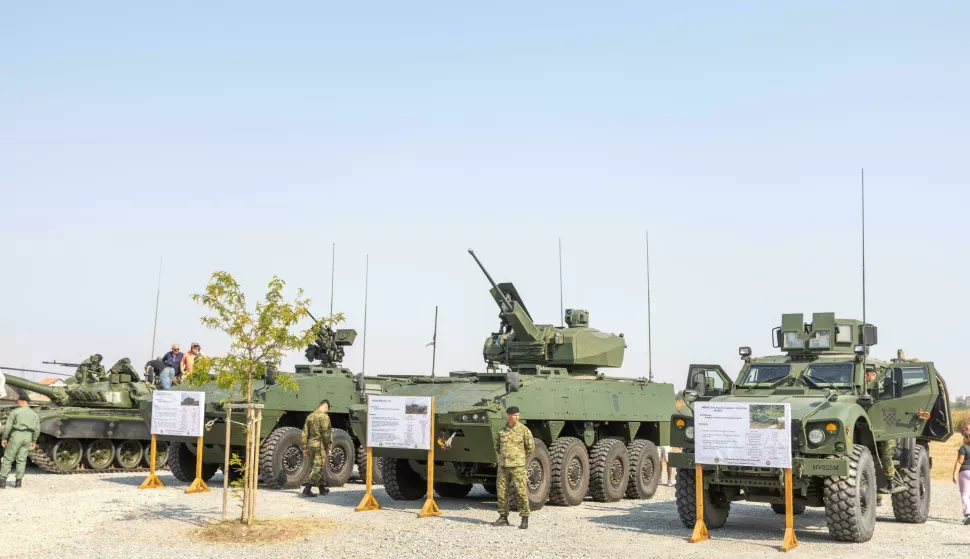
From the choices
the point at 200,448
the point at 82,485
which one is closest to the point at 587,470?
the point at 200,448

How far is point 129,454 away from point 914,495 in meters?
17.6

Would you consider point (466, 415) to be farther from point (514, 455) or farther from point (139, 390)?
point (139, 390)

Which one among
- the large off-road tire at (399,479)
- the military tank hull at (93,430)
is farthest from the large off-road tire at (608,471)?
the military tank hull at (93,430)

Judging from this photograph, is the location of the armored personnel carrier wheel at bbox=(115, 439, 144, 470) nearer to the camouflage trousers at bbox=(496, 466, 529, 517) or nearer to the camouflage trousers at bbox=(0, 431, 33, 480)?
the camouflage trousers at bbox=(0, 431, 33, 480)

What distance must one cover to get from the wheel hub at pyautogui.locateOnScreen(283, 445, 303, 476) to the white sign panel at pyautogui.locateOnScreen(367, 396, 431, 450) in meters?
4.03

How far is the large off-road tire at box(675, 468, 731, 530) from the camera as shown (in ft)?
45.3

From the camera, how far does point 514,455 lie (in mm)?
14438

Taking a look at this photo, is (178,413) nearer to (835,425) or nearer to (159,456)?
(159,456)

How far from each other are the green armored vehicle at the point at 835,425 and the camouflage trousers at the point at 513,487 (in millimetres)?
2077

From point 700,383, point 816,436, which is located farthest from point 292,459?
point 816,436

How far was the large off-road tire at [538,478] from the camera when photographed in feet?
54.4

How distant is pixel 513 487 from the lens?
14531 millimetres

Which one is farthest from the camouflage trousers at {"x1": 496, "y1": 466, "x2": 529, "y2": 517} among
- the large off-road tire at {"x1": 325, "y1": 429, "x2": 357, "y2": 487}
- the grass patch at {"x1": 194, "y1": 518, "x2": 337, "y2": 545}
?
the large off-road tire at {"x1": 325, "y1": 429, "x2": 357, "y2": 487}

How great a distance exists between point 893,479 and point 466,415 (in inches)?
246
